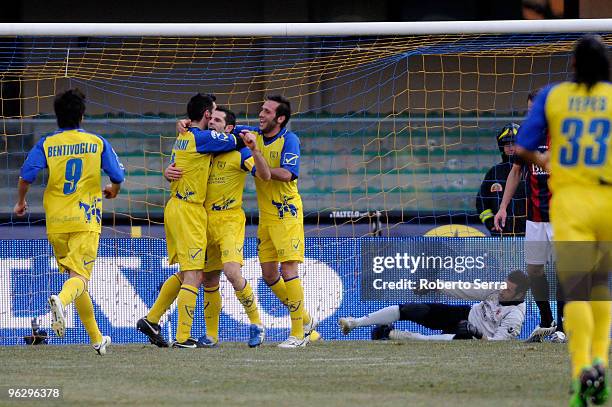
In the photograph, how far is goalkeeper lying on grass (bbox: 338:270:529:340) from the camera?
37.0 feet

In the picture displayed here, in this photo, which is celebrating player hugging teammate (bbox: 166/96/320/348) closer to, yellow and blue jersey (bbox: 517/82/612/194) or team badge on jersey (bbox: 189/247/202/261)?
team badge on jersey (bbox: 189/247/202/261)

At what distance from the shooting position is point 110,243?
476 inches

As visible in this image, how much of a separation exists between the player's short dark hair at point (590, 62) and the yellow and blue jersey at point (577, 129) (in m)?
0.04

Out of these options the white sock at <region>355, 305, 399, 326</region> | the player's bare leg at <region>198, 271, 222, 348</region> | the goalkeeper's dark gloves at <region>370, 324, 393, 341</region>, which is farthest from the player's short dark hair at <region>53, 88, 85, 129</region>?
the goalkeeper's dark gloves at <region>370, 324, 393, 341</region>

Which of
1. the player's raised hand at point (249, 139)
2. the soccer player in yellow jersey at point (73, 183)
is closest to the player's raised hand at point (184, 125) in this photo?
the player's raised hand at point (249, 139)

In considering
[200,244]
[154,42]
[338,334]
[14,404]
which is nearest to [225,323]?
[338,334]

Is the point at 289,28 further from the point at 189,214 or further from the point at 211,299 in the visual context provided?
the point at 211,299

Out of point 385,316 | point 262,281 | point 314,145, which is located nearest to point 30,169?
point 262,281

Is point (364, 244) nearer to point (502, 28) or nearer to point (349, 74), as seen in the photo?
point (502, 28)

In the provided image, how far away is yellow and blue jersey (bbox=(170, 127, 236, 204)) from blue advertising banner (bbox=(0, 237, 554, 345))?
1736 mm

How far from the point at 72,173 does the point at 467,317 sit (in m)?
4.05

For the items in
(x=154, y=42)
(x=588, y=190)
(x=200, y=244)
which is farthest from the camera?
(x=154, y=42)

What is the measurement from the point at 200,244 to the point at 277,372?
2525 millimetres

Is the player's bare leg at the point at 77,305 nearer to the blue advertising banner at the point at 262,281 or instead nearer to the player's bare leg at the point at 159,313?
the player's bare leg at the point at 159,313
